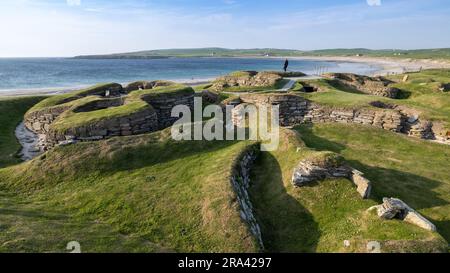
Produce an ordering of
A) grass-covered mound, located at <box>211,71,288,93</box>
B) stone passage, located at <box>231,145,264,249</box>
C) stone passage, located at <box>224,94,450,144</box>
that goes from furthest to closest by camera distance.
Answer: grass-covered mound, located at <box>211,71,288,93</box> < stone passage, located at <box>224,94,450,144</box> < stone passage, located at <box>231,145,264,249</box>

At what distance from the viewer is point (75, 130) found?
76.2 feet

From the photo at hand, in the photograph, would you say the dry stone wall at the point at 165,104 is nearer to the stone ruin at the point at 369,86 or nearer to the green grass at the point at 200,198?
the green grass at the point at 200,198

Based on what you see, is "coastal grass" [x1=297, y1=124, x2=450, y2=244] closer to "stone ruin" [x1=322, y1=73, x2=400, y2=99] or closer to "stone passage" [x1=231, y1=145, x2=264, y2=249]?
"stone passage" [x1=231, y1=145, x2=264, y2=249]

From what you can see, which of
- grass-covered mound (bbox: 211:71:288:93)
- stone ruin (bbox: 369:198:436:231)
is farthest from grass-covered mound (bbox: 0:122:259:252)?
grass-covered mound (bbox: 211:71:288:93)

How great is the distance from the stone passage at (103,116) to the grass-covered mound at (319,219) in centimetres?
1150

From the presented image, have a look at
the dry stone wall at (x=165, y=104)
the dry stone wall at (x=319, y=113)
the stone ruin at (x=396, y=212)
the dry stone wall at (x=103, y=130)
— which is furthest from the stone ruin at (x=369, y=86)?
the stone ruin at (x=396, y=212)

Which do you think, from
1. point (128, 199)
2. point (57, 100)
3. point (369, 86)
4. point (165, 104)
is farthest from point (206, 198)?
point (369, 86)

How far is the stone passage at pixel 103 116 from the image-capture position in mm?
23500

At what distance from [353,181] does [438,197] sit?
4380mm

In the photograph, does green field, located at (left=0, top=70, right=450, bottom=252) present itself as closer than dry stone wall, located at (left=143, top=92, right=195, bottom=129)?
Yes

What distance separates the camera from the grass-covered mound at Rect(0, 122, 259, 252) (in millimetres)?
12547

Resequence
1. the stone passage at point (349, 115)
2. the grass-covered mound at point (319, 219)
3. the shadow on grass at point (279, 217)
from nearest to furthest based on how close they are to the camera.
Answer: the grass-covered mound at point (319, 219), the shadow on grass at point (279, 217), the stone passage at point (349, 115)
